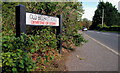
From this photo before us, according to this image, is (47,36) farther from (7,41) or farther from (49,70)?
(7,41)

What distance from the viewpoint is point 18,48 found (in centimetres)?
274

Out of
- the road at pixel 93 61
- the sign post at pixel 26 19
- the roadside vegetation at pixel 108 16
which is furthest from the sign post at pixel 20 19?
the roadside vegetation at pixel 108 16

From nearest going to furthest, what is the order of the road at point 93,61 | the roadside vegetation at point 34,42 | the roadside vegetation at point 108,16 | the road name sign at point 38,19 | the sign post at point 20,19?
1. the roadside vegetation at point 34,42
2. the sign post at point 20,19
3. the road name sign at point 38,19
4. the road at point 93,61
5. the roadside vegetation at point 108,16

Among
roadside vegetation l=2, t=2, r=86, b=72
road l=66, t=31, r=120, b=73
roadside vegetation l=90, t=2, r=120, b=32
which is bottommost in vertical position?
road l=66, t=31, r=120, b=73

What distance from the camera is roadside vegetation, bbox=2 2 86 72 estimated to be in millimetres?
2619

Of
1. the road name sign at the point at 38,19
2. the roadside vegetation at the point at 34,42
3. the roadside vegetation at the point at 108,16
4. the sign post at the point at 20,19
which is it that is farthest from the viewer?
the roadside vegetation at the point at 108,16

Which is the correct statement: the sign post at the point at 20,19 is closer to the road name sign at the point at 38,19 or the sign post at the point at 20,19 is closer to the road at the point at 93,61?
the road name sign at the point at 38,19

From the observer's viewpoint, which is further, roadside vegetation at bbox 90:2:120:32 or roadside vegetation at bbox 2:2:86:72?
roadside vegetation at bbox 90:2:120:32

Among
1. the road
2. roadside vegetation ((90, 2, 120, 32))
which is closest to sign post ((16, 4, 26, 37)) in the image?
the road

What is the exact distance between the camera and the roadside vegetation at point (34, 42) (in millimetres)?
2619

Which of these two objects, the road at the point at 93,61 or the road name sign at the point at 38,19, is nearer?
the road name sign at the point at 38,19

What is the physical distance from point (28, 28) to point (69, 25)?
204 centimetres

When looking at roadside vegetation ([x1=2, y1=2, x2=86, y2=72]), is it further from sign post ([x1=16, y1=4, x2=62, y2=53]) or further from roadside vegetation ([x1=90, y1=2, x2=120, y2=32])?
roadside vegetation ([x1=90, y1=2, x2=120, y2=32])

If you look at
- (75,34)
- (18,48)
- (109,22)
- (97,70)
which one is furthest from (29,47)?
(109,22)
